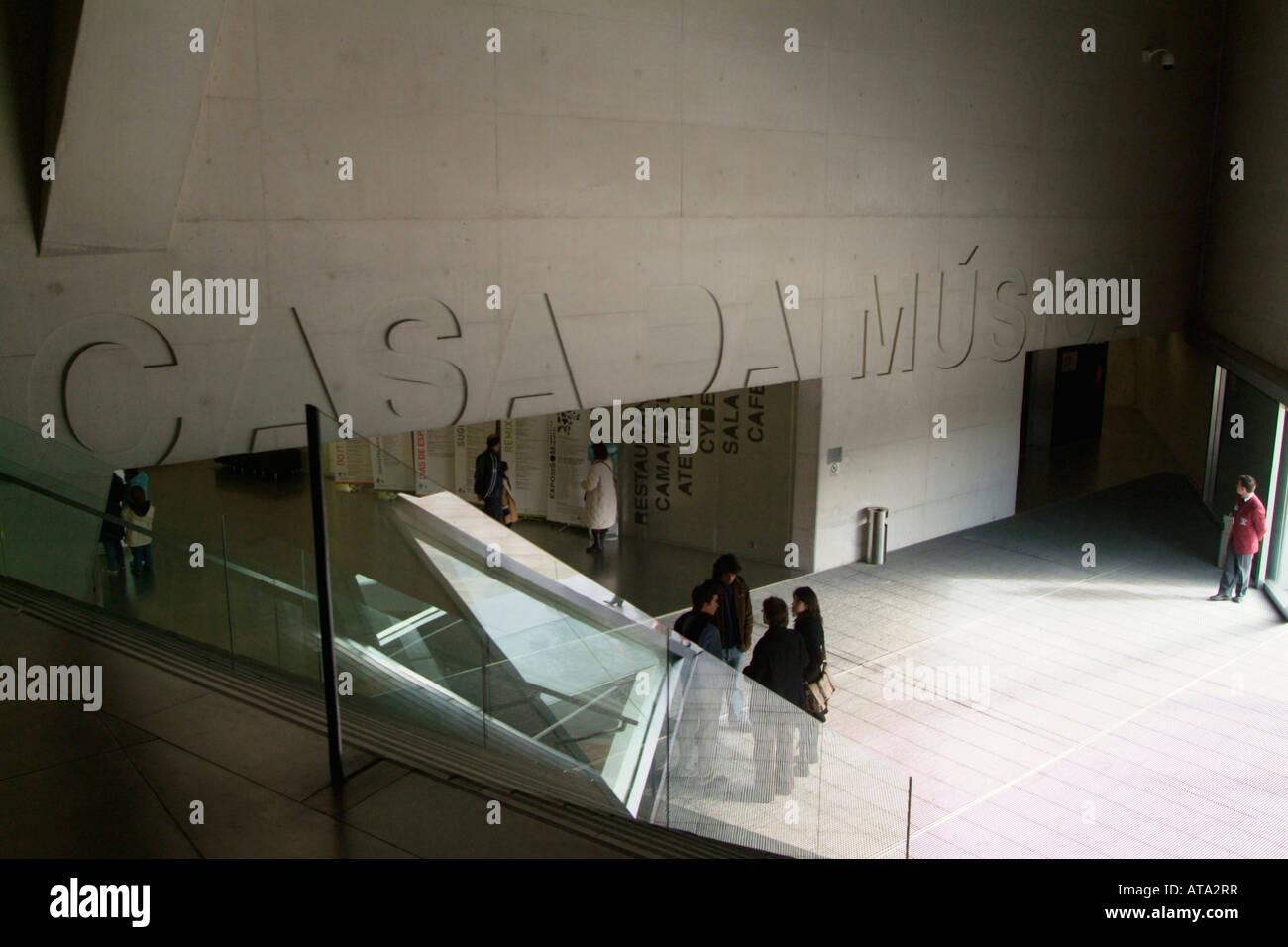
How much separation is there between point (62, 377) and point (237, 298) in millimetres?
1237

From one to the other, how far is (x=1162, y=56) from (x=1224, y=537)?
6.49 meters

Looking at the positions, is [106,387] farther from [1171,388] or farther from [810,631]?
[1171,388]

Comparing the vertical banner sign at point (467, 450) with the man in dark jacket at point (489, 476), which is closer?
the man in dark jacket at point (489, 476)

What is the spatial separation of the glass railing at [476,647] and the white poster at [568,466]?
26.3 feet

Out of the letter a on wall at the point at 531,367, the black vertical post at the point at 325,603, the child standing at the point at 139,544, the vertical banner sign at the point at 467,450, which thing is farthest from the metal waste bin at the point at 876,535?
the black vertical post at the point at 325,603

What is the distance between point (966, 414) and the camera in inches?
524

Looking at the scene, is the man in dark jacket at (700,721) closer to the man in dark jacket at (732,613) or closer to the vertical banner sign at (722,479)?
the man in dark jacket at (732,613)

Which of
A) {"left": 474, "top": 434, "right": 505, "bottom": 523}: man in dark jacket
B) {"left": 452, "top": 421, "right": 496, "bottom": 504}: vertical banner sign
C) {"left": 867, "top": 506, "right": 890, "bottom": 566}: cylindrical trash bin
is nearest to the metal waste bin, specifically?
{"left": 867, "top": 506, "right": 890, "bottom": 566}: cylindrical trash bin

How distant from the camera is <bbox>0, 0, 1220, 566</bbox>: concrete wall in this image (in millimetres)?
6961

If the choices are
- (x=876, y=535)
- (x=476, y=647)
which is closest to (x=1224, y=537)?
(x=876, y=535)

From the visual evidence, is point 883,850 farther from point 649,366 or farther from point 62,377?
point 62,377

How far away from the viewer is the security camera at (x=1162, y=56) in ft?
42.7

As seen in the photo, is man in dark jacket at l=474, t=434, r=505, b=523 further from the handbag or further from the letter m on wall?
the handbag
